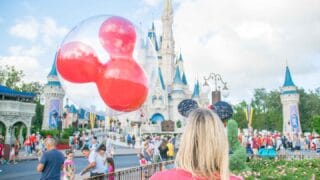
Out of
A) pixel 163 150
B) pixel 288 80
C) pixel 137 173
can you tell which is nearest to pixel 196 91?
pixel 288 80

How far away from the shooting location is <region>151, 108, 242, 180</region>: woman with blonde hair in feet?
5.49

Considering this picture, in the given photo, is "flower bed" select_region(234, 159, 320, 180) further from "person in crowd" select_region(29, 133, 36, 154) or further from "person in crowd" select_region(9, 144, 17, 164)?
"person in crowd" select_region(29, 133, 36, 154)

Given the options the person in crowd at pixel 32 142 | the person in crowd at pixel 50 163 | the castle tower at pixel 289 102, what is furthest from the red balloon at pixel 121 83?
the castle tower at pixel 289 102

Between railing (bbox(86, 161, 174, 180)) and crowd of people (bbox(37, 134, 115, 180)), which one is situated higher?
crowd of people (bbox(37, 134, 115, 180))

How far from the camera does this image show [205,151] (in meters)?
1.69

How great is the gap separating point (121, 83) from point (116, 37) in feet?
2.79

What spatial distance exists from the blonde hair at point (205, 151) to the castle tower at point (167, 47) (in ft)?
241

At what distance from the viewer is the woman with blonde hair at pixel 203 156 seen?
5.49 feet

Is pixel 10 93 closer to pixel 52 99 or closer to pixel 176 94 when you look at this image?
pixel 52 99

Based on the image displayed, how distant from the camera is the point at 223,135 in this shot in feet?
5.70

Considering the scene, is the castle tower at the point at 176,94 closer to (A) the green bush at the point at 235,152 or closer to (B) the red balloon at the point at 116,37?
(A) the green bush at the point at 235,152

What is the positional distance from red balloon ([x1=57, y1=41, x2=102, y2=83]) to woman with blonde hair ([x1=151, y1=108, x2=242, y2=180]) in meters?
4.60

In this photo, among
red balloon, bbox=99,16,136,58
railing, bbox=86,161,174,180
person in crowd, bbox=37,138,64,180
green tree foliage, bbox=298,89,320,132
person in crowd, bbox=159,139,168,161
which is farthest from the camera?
green tree foliage, bbox=298,89,320,132

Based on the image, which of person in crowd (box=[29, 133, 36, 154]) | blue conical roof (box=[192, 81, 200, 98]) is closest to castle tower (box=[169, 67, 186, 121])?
blue conical roof (box=[192, 81, 200, 98])
